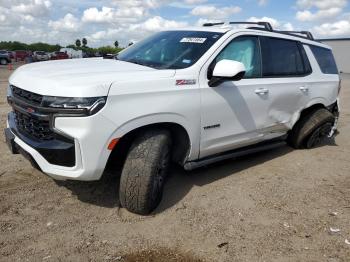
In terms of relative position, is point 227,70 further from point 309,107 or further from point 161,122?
point 309,107

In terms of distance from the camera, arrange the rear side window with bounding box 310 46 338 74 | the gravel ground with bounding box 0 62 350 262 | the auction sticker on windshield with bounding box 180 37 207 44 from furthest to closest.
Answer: the rear side window with bounding box 310 46 338 74
the auction sticker on windshield with bounding box 180 37 207 44
the gravel ground with bounding box 0 62 350 262

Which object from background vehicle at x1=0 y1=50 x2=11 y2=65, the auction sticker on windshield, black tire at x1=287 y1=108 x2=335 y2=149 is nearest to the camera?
the auction sticker on windshield

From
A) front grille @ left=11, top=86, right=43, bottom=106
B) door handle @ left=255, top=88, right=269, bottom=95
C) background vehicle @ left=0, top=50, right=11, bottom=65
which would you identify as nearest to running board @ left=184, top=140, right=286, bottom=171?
door handle @ left=255, top=88, right=269, bottom=95

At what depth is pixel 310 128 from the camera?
6109mm

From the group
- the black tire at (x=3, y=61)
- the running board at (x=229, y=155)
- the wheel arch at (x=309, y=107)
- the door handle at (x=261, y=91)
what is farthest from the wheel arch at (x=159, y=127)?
the black tire at (x=3, y=61)

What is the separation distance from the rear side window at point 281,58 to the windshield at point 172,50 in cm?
87

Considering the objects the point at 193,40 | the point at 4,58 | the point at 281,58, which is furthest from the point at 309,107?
the point at 4,58

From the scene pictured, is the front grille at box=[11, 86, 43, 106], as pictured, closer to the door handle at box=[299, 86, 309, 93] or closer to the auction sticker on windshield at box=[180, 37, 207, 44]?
the auction sticker on windshield at box=[180, 37, 207, 44]

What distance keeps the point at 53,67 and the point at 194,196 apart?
200cm

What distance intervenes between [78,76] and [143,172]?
3.39 feet

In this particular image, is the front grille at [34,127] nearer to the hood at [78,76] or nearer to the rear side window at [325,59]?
the hood at [78,76]

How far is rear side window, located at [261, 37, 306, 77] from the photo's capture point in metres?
5.14

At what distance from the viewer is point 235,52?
15.4 feet

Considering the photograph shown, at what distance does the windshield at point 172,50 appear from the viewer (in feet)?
14.1
